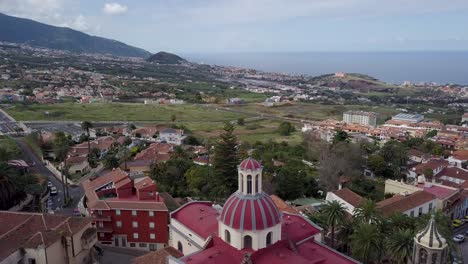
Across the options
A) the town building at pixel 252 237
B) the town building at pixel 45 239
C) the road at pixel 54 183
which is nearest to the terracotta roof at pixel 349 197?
the town building at pixel 252 237

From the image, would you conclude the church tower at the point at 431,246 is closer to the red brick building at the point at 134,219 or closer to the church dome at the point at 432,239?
the church dome at the point at 432,239

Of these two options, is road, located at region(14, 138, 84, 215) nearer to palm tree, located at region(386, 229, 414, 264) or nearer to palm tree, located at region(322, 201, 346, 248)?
palm tree, located at region(322, 201, 346, 248)

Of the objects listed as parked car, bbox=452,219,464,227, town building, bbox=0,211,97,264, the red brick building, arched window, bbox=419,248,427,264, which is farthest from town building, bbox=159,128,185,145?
arched window, bbox=419,248,427,264

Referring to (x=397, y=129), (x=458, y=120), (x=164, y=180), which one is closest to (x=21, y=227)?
(x=164, y=180)

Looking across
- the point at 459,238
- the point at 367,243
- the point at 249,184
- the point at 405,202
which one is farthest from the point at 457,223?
the point at 249,184

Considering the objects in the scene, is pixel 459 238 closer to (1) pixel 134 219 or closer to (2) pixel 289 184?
(2) pixel 289 184
